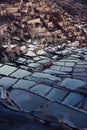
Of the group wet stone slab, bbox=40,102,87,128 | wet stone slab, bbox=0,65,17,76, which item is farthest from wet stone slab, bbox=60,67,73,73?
wet stone slab, bbox=40,102,87,128

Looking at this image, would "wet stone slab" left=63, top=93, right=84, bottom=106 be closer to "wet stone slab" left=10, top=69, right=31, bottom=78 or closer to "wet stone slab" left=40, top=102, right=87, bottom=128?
"wet stone slab" left=40, top=102, right=87, bottom=128

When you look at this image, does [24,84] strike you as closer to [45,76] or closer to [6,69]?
[45,76]

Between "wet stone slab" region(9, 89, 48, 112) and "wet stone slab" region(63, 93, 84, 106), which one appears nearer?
"wet stone slab" region(9, 89, 48, 112)

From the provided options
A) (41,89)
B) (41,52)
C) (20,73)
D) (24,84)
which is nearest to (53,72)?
(20,73)

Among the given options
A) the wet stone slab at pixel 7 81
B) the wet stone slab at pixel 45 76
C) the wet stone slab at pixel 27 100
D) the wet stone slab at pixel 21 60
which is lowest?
the wet stone slab at pixel 21 60

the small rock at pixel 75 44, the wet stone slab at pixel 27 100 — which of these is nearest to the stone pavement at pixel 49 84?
the wet stone slab at pixel 27 100

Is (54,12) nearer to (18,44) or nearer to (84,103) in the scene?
(18,44)

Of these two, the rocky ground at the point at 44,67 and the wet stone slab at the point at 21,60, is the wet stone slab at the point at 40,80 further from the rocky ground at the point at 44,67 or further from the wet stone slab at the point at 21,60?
the wet stone slab at the point at 21,60
